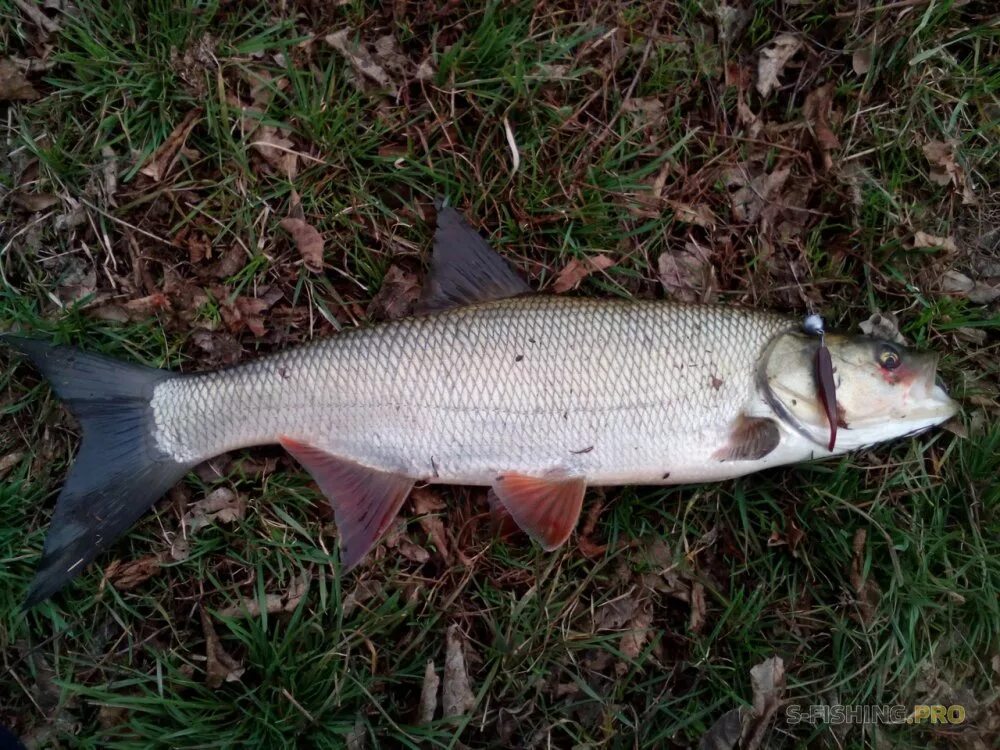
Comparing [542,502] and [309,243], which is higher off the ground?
[309,243]

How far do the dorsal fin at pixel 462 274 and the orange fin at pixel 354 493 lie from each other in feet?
2.09

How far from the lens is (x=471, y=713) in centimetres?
221

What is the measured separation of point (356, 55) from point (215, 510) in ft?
6.12

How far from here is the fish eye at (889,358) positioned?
228 centimetres

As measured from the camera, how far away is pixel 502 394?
219 centimetres

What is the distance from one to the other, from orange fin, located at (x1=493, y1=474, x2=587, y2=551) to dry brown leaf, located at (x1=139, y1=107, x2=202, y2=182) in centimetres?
179

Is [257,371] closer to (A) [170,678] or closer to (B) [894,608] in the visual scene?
(A) [170,678]

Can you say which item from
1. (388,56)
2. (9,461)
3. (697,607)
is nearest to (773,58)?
(388,56)

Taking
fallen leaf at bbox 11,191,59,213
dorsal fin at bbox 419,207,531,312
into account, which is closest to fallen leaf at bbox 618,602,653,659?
dorsal fin at bbox 419,207,531,312

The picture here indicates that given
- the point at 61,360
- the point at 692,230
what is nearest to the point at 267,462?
the point at 61,360

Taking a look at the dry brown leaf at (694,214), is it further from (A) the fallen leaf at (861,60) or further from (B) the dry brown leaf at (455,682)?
(B) the dry brown leaf at (455,682)

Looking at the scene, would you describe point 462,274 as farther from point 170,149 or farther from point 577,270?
point 170,149

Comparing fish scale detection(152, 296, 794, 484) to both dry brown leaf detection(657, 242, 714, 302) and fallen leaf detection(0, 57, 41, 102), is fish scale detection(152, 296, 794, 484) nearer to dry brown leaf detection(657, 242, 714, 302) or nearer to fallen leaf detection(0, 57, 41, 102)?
dry brown leaf detection(657, 242, 714, 302)

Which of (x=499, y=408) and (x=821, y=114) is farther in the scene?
(x=821, y=114)
